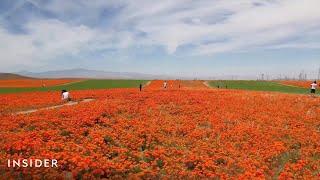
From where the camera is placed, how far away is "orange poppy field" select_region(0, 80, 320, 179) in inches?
572

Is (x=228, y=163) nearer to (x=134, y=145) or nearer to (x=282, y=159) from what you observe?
(x=282, y=159)

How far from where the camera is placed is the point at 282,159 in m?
18.0

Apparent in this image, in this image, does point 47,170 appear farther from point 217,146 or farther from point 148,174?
point 217,146

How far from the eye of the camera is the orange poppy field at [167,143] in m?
14.5

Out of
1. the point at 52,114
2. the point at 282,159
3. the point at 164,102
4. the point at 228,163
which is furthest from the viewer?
the point at 164,102

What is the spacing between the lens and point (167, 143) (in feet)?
65.4

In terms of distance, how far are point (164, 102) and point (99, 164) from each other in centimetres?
2201

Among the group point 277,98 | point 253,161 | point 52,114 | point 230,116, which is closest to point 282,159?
point 253,161

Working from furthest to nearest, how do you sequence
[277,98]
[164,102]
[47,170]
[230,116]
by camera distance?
[277,98]
[164,102]
[230,116]
[47,170]

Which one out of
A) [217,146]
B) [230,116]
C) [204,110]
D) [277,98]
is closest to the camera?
[217,146]

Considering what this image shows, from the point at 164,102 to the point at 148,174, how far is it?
22.0m

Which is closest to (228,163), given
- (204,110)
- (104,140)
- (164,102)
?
(104,140)

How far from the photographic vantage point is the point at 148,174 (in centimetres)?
1434

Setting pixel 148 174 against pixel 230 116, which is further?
pixel 230 116
